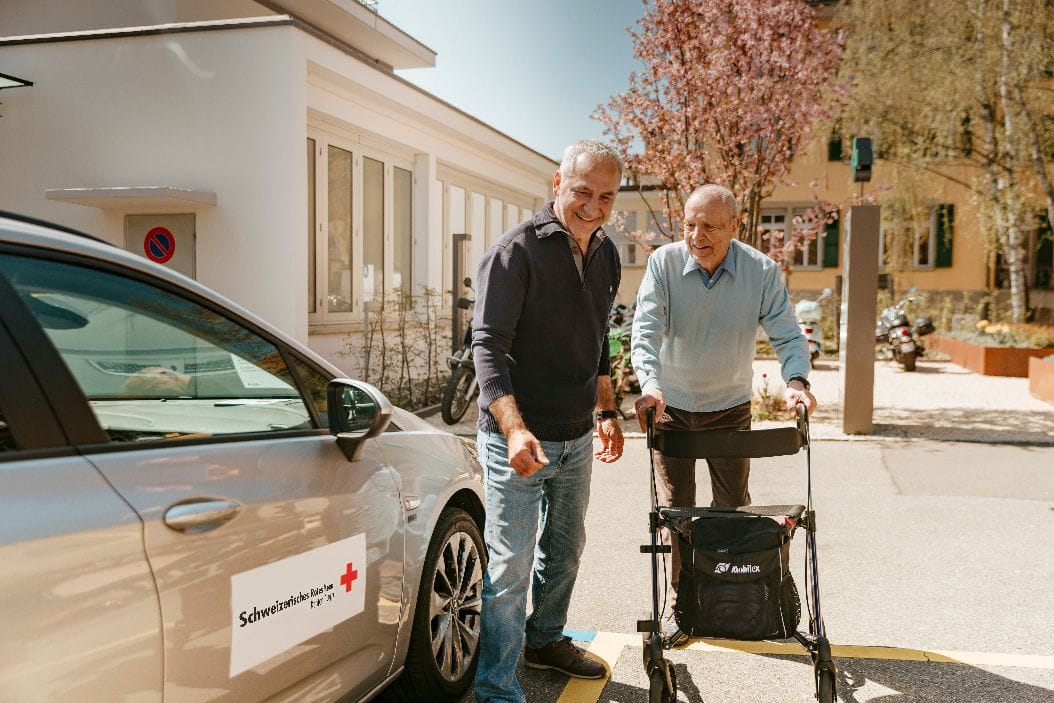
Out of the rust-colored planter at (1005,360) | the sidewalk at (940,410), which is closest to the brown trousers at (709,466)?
the sidewalk at (940,410)

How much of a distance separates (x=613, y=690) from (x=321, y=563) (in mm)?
1605

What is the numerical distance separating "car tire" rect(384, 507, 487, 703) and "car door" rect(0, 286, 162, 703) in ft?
4.37

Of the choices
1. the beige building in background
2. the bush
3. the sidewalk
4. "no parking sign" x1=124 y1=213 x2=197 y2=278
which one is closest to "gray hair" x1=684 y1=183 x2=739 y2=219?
the sidewalk

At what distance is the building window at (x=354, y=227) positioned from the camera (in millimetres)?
12375

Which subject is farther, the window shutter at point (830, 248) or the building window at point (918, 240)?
the window shutter at point (830, 248)

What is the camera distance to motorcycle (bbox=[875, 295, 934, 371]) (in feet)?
57.8

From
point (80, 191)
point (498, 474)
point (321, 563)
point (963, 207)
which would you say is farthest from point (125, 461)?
point (963, 207)

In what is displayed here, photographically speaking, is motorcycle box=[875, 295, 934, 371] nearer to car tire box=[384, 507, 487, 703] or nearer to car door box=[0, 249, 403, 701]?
car tire box=[384, 507, 487, 703]

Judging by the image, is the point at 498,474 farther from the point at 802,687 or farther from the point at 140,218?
the point at 140,218

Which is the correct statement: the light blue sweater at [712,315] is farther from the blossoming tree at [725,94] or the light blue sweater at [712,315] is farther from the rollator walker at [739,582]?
the blossoming tree at [725,94]

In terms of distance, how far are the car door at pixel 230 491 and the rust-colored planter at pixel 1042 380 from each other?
39.8ft

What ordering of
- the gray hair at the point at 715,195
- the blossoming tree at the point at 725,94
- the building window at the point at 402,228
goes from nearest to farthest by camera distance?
the gray hair at the point at 715,195
the blossoming tree at the point at 725,94
the building window at the point at 402,228

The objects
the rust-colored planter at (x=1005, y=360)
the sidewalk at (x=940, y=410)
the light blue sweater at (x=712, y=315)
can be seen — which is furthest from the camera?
the rust-colored planter at (x=1005, y=360)

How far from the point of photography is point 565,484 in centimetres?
357
